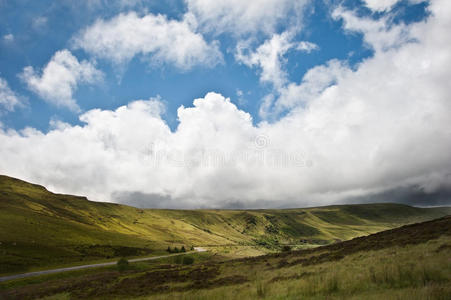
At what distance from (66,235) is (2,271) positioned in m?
67.5

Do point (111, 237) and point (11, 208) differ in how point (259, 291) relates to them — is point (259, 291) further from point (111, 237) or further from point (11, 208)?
point (11, 208)

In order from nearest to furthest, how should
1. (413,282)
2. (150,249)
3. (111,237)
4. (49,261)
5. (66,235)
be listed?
(413,282), (49,261), (66,235), (150,249), (111,237)

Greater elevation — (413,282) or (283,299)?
(413,282)

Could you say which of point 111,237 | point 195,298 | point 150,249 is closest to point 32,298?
point 195,298

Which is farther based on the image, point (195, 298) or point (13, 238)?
point (13, 238)

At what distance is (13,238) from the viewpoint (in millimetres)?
104062

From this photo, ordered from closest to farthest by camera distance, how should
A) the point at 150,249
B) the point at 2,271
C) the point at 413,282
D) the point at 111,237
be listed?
the point at 413,282 → the point at 2,271 → the point at 150,249 → the point at 111,237

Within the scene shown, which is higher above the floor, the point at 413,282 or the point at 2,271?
the point at 413,282

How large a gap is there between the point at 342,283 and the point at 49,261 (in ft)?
358

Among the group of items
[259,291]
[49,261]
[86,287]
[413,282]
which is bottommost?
[49,261]

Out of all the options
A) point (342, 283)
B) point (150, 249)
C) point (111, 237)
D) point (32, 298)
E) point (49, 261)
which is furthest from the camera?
point (111, 237)

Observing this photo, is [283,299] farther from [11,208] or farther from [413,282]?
[11,208]

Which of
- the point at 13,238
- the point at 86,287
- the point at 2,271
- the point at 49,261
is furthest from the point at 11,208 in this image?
the point at 86,287

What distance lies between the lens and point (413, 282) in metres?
11.7
